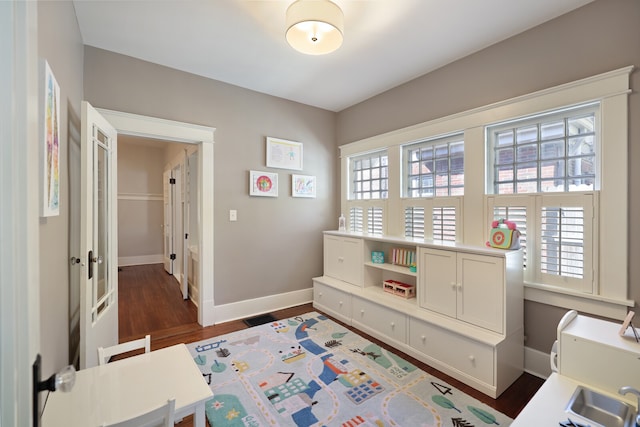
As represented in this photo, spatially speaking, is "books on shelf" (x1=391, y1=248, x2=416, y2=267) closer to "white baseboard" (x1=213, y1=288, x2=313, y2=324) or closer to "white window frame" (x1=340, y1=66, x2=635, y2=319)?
"white window frame" (x1=340, y1=66, x2=635, y2=319)

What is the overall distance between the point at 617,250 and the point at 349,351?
2091mm

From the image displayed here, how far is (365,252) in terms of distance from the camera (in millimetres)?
3197

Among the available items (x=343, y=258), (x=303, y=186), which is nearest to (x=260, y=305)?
(x=343, y=258)

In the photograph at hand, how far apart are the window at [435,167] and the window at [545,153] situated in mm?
297

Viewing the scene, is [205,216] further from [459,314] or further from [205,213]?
[459,314]

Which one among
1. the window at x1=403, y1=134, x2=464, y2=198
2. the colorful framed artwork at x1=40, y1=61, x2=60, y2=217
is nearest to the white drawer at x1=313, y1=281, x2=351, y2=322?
the window at x1=403, y1=134, x2=464, y2=198

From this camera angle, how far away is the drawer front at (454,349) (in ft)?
6.58

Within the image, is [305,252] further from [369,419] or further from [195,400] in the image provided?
[195,400]

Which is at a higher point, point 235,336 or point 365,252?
point 365,252

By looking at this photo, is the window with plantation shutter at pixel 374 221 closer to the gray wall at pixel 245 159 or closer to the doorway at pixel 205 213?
the gray wall at pixel 245 159

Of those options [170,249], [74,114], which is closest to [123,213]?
[170,249]

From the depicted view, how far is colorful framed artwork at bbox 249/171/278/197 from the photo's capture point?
3.43 metres

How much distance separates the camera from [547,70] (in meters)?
2.16

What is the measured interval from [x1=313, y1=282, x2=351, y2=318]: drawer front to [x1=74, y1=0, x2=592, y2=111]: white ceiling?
244 cm
